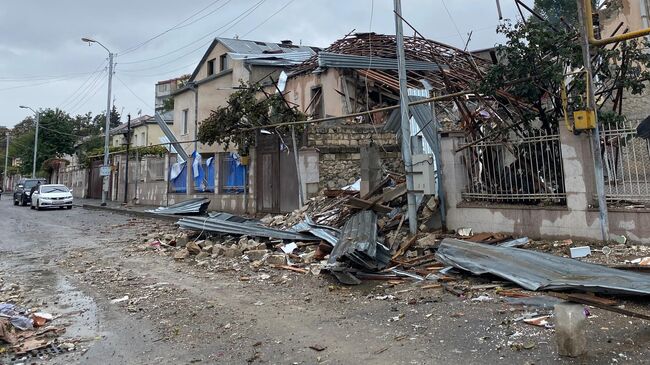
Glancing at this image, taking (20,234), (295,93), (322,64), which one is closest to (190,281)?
(20,234)

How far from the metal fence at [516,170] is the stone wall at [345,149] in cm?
534

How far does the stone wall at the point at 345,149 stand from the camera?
15.0 metres

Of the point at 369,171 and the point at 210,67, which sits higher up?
the point at 210,67

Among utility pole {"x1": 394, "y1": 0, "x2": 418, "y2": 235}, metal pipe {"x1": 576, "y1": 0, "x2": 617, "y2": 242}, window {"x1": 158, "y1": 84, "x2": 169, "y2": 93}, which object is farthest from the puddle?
window {"x1": 158, "y1": 84, "x2": 169, "y2": 93}

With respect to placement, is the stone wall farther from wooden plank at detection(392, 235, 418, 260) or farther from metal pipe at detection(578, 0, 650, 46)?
metal pipe at detection(578, 0, 650, 46)

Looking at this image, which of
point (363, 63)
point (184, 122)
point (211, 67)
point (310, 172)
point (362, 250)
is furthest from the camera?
point (184, 122)

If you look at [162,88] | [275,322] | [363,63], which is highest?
[162,88]

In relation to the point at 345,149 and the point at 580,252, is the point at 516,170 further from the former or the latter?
the point at 345,149

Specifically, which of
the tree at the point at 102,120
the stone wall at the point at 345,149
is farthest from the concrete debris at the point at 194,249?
the tree at the point at 102,120

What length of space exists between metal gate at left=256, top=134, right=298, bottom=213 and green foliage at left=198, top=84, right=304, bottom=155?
0.54m

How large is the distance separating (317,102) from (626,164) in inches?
554

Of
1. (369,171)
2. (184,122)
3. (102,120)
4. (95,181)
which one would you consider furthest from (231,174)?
(102,120)

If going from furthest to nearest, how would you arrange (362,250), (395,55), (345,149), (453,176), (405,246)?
(395,55) → (345,149) → (453,176) → (405,246) → (362,250)

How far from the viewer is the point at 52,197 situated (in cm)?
2533
